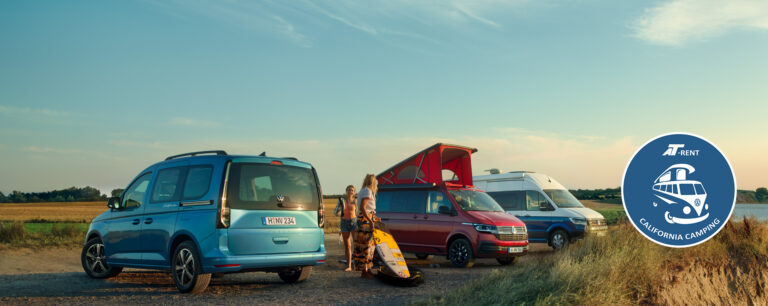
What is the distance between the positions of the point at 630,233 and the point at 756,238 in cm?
371

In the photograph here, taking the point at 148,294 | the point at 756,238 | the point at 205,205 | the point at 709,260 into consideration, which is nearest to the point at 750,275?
the point at 709,260

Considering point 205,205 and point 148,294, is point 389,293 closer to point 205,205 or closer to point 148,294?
point 205,205

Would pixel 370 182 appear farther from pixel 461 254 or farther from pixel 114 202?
pixel 114 202

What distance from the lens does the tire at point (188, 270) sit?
8875mm

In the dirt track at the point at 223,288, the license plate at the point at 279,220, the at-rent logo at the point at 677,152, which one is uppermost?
the at-rent logo at the point at 677,152

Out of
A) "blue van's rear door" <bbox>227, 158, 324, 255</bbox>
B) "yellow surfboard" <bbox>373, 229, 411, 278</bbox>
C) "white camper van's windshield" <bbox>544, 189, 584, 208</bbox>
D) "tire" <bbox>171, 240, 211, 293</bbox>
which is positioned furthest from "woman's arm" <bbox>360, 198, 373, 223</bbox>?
"white camper van's windshield" <bbox>544, 189, 584, 208</bbox>

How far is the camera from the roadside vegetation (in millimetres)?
7684

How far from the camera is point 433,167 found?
1514 cm

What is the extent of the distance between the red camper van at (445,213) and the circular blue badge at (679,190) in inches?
237

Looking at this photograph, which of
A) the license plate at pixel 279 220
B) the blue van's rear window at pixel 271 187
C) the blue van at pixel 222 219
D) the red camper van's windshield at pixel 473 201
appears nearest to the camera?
the blue van at pixel 222 219

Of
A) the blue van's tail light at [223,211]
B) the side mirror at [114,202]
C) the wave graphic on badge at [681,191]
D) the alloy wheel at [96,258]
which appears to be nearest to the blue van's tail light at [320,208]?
the blue van's tail light at [223,211]

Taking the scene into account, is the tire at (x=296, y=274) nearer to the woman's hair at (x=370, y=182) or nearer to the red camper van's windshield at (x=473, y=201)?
the woman's hair at (x=370, y=182)

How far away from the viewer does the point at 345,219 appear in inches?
462

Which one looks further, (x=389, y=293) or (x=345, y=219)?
(x=345, y=219)
